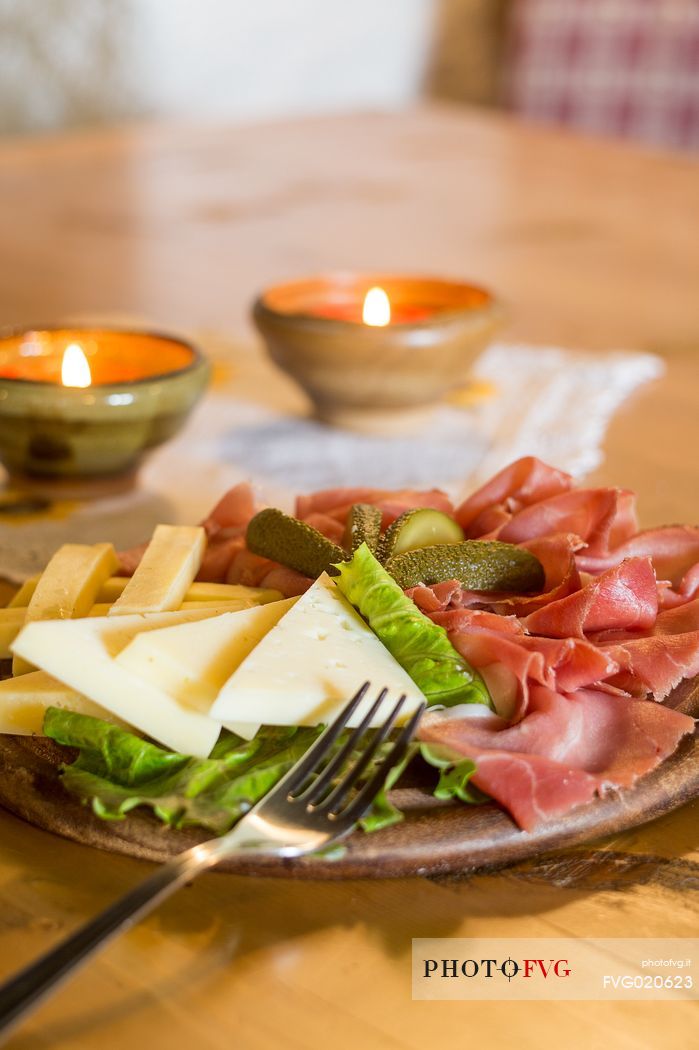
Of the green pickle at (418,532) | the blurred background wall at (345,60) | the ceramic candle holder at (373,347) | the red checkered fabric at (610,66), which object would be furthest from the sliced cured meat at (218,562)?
the red checkered fabric at (610,66)

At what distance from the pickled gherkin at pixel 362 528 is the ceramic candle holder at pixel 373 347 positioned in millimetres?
551

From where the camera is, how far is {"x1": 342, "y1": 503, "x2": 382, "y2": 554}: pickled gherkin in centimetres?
99

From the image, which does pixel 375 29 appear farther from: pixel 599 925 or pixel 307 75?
pixel 599 925

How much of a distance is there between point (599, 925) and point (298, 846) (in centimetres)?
19

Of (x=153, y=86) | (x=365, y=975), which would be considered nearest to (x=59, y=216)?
(x=365, y=975)

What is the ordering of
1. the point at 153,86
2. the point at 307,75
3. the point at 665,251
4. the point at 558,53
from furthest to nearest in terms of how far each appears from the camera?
the point at 307,75 → the point at 153,86 → the point at 558,53 → the point at 665,251

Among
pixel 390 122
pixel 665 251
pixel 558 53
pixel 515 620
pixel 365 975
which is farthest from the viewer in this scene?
pixel 558 53

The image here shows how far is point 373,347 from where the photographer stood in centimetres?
157

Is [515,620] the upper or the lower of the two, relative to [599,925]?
upper

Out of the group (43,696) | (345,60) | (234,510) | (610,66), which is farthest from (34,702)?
(345,60)

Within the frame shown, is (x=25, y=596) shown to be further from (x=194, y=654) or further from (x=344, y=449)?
(x=344, y=449)

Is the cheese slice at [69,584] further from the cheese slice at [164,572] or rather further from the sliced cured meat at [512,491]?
the sliced cured meat at [512,491]

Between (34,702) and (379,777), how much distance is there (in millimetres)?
248

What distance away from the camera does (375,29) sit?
6.21 m
